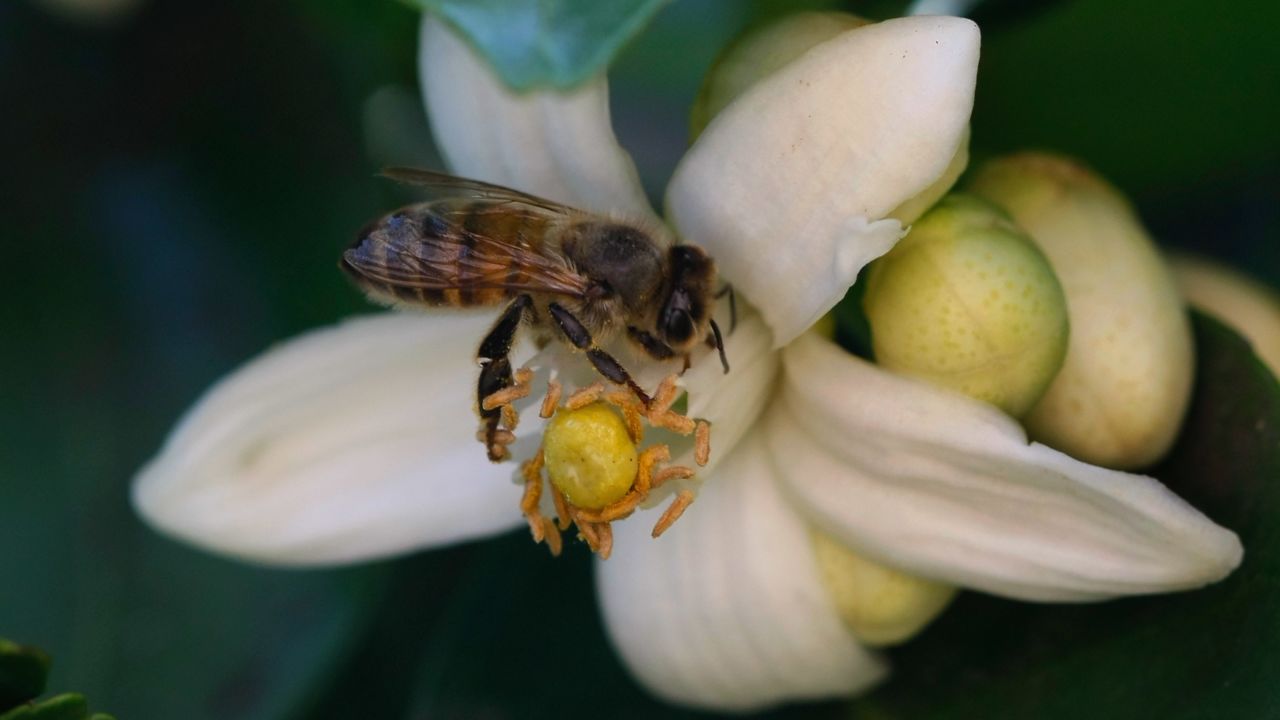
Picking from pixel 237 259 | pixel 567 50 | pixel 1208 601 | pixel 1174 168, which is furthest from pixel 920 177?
pixel 237 259

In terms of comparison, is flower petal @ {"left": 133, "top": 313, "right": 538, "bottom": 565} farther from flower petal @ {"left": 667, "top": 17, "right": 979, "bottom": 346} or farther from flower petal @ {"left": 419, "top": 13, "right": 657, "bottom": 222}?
flower petal @ {"left": 667, "top": 17, "right": 979, "bottom": 346}

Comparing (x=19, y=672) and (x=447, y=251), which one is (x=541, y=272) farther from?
(x=19, y=672)

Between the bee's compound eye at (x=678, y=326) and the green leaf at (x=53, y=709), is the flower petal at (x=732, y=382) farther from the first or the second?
the green leaf at (x=53, y=709)

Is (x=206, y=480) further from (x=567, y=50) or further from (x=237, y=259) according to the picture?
(x=567, y=50)

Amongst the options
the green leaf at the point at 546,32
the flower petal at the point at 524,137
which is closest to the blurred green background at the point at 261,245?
the flower petal at the point at 524,137

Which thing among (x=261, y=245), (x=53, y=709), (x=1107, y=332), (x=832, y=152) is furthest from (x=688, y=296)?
(x=261, y=245)

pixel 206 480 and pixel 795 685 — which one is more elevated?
pixel 206 480
